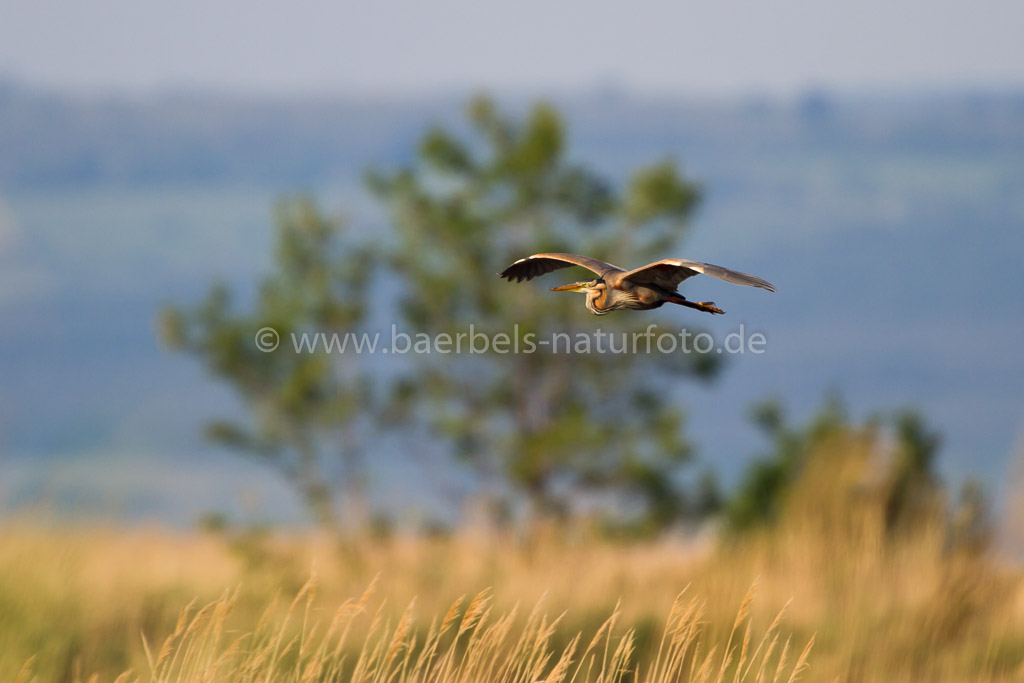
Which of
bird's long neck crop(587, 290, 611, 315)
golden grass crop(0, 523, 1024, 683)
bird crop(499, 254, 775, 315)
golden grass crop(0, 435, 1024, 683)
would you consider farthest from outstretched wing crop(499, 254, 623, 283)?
golden grass crop(0, 523, 1024, 683)

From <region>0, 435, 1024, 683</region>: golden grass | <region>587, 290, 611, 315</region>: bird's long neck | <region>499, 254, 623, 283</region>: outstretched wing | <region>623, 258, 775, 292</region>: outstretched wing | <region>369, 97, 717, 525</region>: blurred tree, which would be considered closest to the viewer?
<region>623, 258, 775, 292</region>: outstretched wing

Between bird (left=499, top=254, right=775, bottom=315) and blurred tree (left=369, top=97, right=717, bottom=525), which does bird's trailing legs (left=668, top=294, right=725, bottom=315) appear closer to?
bird (left=499, top=254, right=775, bottom=315)

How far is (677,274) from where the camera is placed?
337 centimetres

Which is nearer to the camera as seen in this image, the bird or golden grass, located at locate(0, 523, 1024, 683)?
the bird

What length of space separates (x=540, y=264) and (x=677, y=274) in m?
1.01

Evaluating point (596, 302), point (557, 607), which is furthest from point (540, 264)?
point (557, 607)

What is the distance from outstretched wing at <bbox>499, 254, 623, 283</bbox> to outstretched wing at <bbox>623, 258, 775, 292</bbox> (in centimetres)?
29

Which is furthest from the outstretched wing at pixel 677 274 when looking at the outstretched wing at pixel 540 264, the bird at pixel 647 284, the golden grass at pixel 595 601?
the golden grass at pixel 595 601

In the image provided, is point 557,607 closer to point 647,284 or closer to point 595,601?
point 595,601

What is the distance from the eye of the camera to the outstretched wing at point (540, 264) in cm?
374

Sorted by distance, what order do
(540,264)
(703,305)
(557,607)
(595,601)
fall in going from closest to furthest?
1. (703,305)
2. (540,264)
3. (557,607)
4. (595,601)

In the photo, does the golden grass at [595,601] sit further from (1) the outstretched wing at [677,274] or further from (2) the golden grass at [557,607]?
(1) the outstretched wing at [677,274]

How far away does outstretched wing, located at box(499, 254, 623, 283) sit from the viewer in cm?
374

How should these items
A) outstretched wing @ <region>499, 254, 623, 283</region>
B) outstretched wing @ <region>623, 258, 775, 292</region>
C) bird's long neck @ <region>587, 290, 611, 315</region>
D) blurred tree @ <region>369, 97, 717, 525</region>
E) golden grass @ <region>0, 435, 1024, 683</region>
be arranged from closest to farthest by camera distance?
1. outstretched wing @ <region>623, 258, 775, 292</region>
2. bird's long neck @ <region>587, 290, 611, 315</region>
3. outstretched wing @ <region>499, 254, 623, 283</region>
4. golden grass @ <region>0, 435, 1024, 683</region>
5. blurred tree @ <region>369, 97, 717, 525</region>
